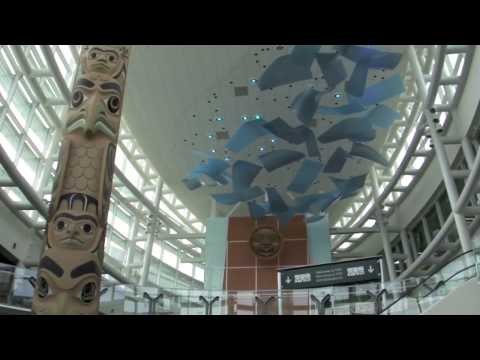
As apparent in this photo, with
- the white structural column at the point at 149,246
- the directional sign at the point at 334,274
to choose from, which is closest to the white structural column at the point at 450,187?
the directional sign at the point at 334,274

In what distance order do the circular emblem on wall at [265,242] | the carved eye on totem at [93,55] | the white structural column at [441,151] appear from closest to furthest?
the carved eye on totem at [93,55] → the white structural column at [441,151] → the circular emblem on wall at [265,242]

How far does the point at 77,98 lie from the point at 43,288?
3583 millimetres

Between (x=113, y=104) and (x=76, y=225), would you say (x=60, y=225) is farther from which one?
(x=113, y=104)

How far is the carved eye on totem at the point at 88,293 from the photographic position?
286 inches

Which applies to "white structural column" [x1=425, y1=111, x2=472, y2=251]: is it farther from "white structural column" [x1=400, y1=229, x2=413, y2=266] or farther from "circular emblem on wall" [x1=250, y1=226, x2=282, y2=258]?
"white structural column" [x1=400, y1=229, x2=413, y2=266]

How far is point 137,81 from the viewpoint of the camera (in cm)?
1936

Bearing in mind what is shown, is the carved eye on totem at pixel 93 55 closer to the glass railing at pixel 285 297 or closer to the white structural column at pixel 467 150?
the glass railing at pixel 285 297

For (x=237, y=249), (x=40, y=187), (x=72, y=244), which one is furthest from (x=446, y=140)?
(x=40, y=187)

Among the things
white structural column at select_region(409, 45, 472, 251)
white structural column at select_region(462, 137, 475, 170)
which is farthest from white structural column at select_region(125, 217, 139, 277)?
white structural column at select_region(462, 137, 475, 170)

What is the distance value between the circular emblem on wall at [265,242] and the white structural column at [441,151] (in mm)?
8675

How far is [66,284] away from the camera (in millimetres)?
7168

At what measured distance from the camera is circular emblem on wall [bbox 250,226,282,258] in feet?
75.3

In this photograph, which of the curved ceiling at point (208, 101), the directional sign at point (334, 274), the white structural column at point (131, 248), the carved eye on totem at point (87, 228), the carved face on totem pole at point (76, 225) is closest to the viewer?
the carved face on totem pole at point (76, 225)
